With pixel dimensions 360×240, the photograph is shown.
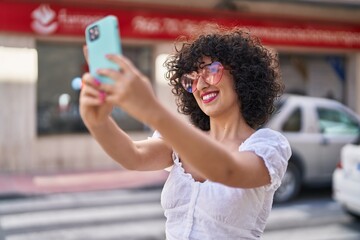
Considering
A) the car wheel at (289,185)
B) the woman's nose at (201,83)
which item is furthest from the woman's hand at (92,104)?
the car wheel at (289,185)

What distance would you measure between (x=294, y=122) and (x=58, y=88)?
5740 mm

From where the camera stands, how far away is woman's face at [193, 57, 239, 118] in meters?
1.87

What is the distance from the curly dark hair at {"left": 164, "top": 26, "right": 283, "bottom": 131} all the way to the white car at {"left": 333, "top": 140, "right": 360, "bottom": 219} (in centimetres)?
517

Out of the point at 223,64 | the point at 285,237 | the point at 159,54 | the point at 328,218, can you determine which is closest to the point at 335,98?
the point at 159,54

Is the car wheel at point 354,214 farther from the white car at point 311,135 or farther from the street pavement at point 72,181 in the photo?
the street pavement at point 72,181

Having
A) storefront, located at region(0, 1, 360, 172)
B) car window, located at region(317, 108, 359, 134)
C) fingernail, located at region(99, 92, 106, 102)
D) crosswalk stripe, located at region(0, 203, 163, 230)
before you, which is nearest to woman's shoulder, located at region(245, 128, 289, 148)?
fingernail, located at region(99, 92, 106, 102)

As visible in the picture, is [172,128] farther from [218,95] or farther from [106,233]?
[106,233]

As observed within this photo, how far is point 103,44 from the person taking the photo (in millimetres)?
1284

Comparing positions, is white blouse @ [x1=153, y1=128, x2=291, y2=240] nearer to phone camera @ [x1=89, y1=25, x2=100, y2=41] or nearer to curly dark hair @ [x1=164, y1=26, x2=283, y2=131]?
curly dark hair @ [x1=164, y1=26, x2=283, y2=131]

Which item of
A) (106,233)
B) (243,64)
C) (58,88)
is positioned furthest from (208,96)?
(58,88)

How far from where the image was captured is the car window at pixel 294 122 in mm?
8375

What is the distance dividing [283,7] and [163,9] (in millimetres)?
3416

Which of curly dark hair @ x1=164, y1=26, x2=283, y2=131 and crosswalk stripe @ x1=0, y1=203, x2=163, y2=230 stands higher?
curly dark hair @ x1=164, y1=26, x2=283, y2=131

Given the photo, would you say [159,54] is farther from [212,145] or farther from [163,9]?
[212,145]
